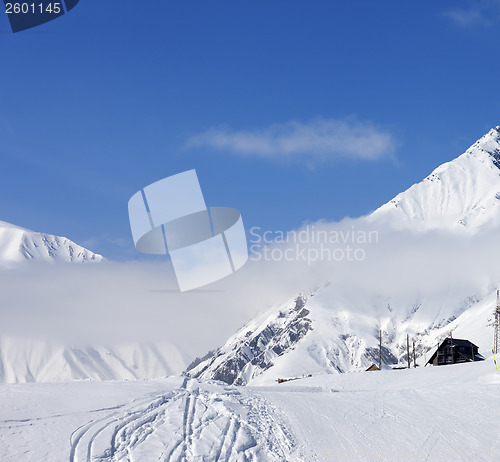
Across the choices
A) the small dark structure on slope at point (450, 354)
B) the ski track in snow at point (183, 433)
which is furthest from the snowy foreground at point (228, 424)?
the small dark structure on slope at point (450, 354)

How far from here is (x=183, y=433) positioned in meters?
20.7

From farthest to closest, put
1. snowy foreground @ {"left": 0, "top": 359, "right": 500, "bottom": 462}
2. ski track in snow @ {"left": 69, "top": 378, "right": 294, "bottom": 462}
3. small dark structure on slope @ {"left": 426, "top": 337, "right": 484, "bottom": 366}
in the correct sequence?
small dark structure on slope @ {"left": 426, "top": 337, "right": 484, "bottom": 366} → snowy foreground @ {"left": 0, "top": 359, "right": 500, "bottom": 462} → ski track in snow @ {"left": 69, "top": 378, "right": 294, "bottom": 462}

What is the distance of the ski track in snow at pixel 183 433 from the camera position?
18594 millimetres

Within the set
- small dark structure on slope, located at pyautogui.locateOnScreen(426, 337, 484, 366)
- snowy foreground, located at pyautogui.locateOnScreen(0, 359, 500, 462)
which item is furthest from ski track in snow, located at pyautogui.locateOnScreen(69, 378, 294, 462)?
small dark structure on slope, located at pyautogui.locateOnScreen(426, 337, 484, 366)

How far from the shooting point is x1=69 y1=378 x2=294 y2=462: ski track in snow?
1859cm

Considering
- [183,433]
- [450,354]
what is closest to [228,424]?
[183,433]

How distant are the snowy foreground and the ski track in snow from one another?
4cm

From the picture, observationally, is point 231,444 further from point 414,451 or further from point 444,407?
point 444,407

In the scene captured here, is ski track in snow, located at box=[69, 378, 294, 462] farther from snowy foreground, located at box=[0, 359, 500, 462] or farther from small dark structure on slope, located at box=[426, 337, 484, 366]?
small dark structure on slope, located at box=[426, 337, 484, 366]

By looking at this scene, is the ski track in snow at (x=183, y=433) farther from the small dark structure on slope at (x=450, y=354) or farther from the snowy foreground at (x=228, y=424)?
the small dark structure on slope at (x=450, y=354)

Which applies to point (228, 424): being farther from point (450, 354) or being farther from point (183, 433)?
point (450, 354)

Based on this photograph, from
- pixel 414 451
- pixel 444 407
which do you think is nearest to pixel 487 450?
pixel 414 451

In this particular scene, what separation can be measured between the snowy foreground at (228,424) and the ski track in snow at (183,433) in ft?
0.13

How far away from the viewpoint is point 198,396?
2619 cm
